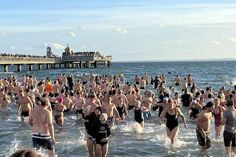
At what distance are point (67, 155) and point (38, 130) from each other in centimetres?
322

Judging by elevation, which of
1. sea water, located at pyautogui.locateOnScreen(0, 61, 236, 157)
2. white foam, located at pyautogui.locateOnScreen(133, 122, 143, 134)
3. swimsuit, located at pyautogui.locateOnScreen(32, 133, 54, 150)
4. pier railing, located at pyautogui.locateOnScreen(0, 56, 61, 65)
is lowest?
sea water, located at pyautogui.locateOnScreen(0, 61, 236, 157)

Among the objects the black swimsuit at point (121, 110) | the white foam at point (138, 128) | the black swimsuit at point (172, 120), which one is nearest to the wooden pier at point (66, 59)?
the black swimsuit at point (121, 110)

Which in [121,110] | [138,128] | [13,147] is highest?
[121,110]

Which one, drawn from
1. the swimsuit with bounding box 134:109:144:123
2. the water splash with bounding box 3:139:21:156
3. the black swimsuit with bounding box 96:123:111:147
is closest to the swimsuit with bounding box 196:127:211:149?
the black swimsuit with bounding box 96:123:111:147

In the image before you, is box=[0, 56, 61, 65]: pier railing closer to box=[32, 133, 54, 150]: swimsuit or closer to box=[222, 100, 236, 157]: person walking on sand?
box=[32, 133, 54, 150]: swimsuit

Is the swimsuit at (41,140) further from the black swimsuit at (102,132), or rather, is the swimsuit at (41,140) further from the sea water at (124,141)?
the sea water at (124,141)

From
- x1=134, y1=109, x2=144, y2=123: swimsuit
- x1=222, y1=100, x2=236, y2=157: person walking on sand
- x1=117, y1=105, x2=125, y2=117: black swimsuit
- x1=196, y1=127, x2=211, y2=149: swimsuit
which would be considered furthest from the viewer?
x1=117, y1=105, x2=125, y2=117: black swimsuit

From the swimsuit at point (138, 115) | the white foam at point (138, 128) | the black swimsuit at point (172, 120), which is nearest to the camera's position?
the black swimsuit at point (172, 120)

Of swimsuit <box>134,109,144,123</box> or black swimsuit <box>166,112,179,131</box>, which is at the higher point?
black swimsuit <box>166,112,179,131</box>

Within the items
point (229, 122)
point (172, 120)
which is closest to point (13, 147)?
point (172, 120)

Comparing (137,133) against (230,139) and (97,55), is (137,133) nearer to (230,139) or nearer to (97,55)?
(230,139)

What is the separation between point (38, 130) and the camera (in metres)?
9.39

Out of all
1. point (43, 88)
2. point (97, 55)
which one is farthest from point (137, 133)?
point (97, 55)

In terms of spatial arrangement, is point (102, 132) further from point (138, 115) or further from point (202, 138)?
point (138, 115)
